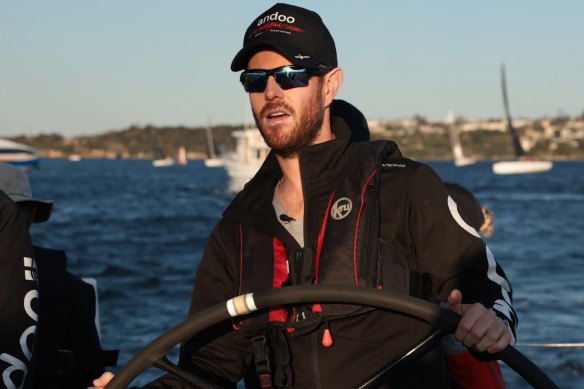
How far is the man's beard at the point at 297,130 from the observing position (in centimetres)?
287

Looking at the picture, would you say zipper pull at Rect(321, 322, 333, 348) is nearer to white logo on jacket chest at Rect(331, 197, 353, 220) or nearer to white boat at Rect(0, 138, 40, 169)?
white logo on jacket chest at Rect(331, 197, 353, 220)

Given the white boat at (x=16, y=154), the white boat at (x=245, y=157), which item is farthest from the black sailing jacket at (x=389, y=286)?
the white boat at (x=16, y=154)

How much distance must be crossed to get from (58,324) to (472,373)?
1558 millimetres

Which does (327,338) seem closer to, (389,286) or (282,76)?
(389,286)

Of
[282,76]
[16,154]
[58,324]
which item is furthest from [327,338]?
[16,154]

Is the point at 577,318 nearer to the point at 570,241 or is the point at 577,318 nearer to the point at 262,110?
the point at 262,110

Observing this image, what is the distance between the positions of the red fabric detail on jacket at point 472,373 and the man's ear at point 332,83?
1161 millimetres

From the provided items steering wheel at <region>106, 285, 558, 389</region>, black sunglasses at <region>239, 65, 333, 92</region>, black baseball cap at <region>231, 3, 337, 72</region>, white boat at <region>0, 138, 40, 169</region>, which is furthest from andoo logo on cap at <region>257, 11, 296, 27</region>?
white boat at <region>0, 138, 40, 169</region>

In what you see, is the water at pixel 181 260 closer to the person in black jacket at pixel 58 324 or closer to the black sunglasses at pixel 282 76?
the person in black jacket at pixel 58 324

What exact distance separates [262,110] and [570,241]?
112 feet

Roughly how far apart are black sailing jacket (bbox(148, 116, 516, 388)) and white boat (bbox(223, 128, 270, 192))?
56132mm

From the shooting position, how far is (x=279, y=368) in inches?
108

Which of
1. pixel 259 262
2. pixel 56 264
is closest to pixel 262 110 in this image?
pixel 259 262

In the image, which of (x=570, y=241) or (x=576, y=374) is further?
(x=570, y=241)
